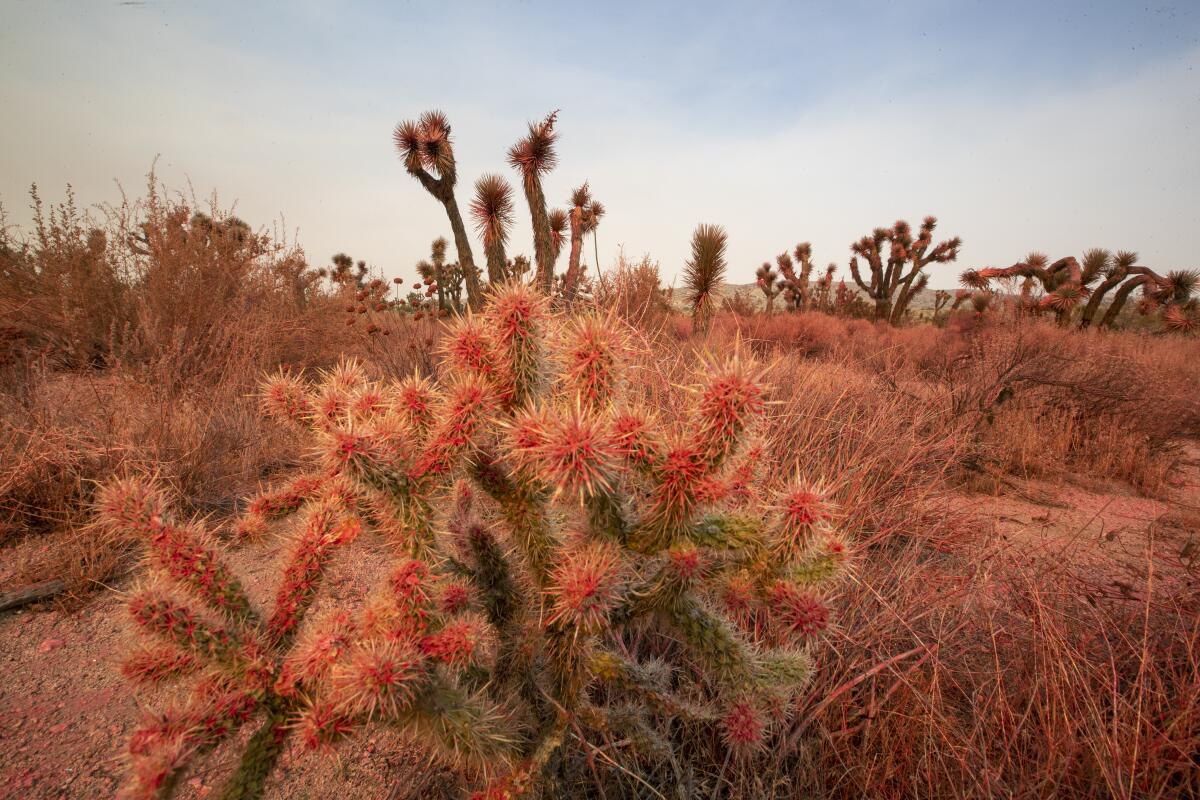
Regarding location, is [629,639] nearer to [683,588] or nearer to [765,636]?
[765,636]

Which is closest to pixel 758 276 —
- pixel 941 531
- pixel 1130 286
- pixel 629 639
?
pixel 1130 286

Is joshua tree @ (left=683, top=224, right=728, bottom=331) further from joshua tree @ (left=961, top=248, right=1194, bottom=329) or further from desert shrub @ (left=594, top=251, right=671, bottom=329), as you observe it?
joshua tree @ (left=961, top=248, right=1194, bottom=329)

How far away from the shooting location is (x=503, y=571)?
5.55 ft

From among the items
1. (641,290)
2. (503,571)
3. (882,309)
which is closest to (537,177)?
(641,290)

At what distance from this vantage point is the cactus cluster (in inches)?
43.5

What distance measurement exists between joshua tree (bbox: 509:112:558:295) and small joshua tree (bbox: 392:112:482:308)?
1444mm

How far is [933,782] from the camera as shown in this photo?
1.62m

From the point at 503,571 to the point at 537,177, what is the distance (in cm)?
1048

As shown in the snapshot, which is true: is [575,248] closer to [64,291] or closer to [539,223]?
[539,223]

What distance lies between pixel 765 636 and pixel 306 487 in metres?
1.90

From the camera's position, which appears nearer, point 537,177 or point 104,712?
point 104,712

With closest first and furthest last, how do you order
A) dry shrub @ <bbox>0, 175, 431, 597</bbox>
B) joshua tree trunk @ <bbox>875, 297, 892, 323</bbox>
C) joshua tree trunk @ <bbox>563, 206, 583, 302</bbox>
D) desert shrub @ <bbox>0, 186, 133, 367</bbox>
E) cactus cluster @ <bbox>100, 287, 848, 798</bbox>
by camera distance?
1. cactus cluster @ <bbox>100, 287, 848, 798</bbox>
2. dry shrub @ <bbox>0, 175, 431, 597</bbox>
3. desert shrub @ <bbox>0, 186, 133, 367</bbox>
4. joshua tree trunk @ <bbox>563, 206, 583, 302</bbox>
5. joshua tree trunk @ <bbox>875, 297, 892, 323</bbox>

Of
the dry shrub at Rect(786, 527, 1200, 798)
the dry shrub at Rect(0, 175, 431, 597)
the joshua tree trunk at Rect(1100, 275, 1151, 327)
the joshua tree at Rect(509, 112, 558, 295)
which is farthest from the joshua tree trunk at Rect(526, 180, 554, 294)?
the joshua tree trunk at Rect(1100, 275, 1151, 327)

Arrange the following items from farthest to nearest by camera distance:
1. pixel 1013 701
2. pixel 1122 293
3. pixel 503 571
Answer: pixel 1122 293, pixel 1013 701, pixel 503 571
